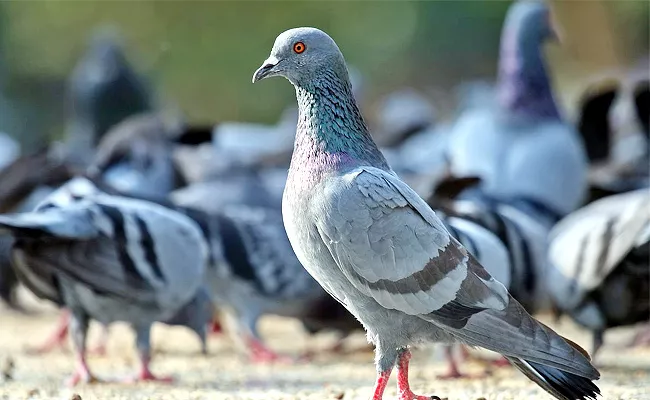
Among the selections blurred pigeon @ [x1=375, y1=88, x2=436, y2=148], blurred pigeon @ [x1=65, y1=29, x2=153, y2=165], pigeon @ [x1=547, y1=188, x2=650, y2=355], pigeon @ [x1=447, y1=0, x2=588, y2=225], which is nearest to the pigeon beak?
pigeon @ [x1=547, y1=188, x2=650, y2=355]

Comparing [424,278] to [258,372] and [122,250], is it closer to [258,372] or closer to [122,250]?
[122,250]

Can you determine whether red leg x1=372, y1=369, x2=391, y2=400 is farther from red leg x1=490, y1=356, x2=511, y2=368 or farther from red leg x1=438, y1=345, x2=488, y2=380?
red leg x1=490, y1=356, x2=511, y2=368

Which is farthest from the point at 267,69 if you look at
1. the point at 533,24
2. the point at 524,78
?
the point at 533,24

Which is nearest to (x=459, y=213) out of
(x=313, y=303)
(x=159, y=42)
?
(x=313, y=303)

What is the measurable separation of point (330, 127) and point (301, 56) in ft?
0.94

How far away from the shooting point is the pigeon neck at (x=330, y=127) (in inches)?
175

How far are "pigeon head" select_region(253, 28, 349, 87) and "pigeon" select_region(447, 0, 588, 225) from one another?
431cm

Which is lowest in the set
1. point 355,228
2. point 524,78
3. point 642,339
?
point 355,228

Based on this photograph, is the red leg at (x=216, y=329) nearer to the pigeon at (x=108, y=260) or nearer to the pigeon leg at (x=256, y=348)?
the pigeon leg at (x=256, y=348)

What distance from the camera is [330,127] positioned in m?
4.48

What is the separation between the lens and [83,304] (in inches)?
248

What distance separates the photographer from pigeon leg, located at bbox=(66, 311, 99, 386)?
6191 mm

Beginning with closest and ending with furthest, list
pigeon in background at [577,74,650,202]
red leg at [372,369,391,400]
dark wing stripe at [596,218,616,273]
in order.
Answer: red leg at [372,369,391,400]
dark wing stripe at [596,218,616,273]
pigeon in background at [577,74,650,202]

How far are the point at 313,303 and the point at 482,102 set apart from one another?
10905 mm
